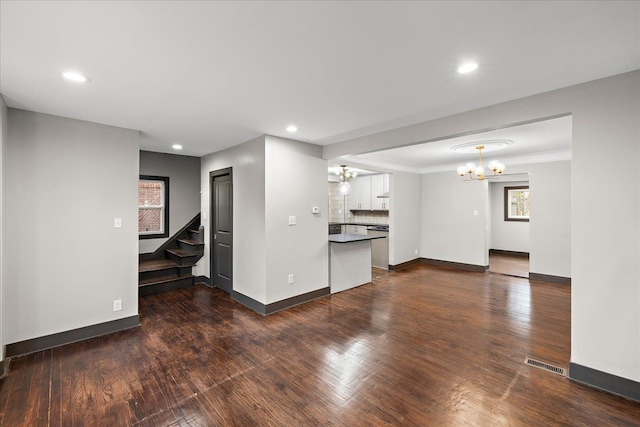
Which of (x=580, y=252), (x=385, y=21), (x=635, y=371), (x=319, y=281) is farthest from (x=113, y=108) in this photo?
(x=635, y=371)

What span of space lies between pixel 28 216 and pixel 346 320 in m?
3.76

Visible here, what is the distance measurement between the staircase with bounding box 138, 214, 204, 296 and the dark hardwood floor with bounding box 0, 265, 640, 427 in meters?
0.97

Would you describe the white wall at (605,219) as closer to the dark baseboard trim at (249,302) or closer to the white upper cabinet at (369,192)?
the dark baseboard trim at (249,302)

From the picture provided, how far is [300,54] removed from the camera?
185 centimetres

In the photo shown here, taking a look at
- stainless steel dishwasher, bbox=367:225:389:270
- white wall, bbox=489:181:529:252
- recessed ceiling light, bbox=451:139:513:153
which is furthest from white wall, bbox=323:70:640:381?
white wall, bbox=489:181:529:252

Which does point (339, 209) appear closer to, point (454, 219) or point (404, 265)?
point (404, 265)

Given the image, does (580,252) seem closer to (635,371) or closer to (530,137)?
(635,371)

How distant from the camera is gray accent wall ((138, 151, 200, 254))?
17.3 feet

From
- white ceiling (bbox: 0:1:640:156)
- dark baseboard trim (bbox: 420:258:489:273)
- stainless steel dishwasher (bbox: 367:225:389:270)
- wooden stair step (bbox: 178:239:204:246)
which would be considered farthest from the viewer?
stainless steel dishwasher (bbox: 367:225:389:270)

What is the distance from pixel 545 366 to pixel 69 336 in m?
4.94

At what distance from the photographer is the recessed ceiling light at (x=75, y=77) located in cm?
209

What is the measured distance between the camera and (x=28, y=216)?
9.40 feet

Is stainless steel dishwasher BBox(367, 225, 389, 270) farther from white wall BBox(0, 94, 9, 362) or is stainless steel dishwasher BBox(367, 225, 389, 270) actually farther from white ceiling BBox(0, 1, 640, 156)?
white wall BBox(0, 94, 9, 362)

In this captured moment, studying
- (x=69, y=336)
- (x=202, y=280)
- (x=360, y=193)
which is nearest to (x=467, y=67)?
(x=69, y=336)
